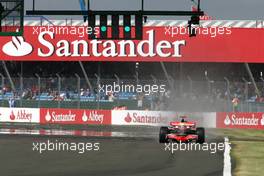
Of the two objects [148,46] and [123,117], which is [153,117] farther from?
[148,46]

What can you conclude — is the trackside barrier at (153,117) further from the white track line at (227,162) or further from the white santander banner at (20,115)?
the white track line at (227,162)

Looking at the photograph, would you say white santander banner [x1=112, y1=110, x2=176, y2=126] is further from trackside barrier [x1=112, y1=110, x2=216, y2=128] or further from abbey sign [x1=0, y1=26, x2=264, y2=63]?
abbey sign [x1=0, y1=26, x2=264, y2=63]

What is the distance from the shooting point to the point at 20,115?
1532 inches

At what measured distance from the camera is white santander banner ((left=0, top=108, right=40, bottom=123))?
127 ft

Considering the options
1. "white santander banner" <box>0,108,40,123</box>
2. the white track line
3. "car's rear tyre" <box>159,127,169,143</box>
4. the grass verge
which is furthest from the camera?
"white santander banner" <box>0,108,40,123</box>

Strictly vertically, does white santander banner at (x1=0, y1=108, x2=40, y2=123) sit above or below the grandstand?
below

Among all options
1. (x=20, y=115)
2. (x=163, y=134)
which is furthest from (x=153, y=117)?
(x=163, y=134)

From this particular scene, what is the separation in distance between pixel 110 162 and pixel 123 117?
72.7ft

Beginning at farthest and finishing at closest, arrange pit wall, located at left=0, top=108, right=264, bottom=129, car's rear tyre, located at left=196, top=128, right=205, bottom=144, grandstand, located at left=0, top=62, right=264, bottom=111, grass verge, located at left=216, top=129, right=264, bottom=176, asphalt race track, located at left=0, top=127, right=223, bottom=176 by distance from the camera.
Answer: pit wall, located at left=0, top=108, right=264, bottom=129 < grandstand, located at left=0, top=62, right=264, bottom=111 < car's rear tyre, located at left=196, top=128, right=205, bottom=144 < grass verge, located at left=216, top=129, right=264, bottom=176 < asphalt race track, located at left=0, top=127, right=223, bottom=176

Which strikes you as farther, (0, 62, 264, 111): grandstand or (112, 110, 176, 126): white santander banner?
(112, 110, 176, 126): white santander banner

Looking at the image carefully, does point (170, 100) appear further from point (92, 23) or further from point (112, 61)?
point (92, 23)

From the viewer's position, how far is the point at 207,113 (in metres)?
36.5

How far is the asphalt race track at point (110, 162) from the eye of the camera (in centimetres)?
1351

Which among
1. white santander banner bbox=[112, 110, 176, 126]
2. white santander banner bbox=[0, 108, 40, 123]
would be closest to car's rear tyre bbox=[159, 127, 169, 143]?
white santander banner bbox=[112, 110, 176, 126]
